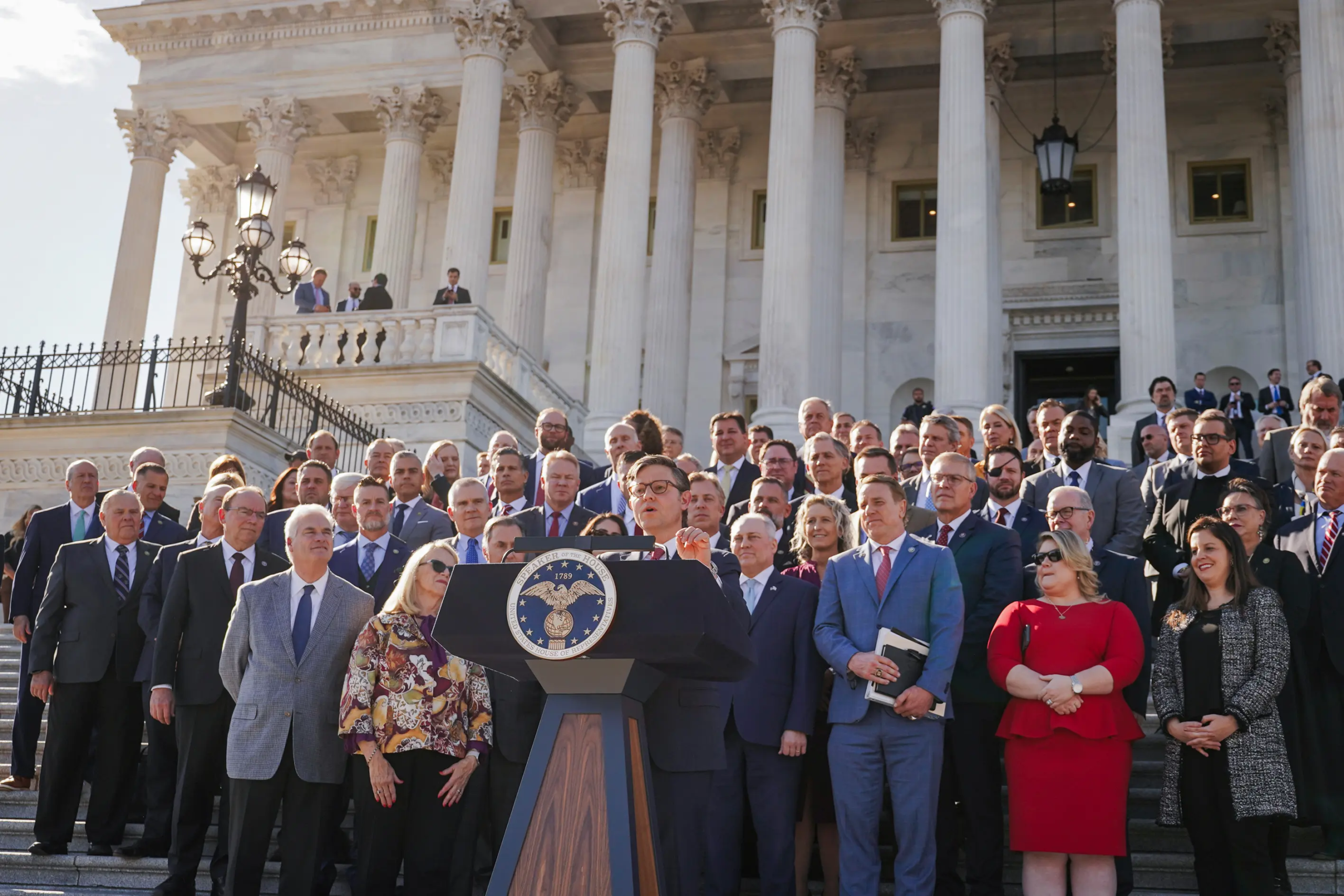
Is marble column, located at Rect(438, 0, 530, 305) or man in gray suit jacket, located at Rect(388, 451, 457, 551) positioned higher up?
marble column, located at Rect(438, 0, 530, 305)

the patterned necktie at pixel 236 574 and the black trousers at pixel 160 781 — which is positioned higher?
the patterned necktie at pixel 236 574

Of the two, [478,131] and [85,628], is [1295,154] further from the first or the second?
[85,628]

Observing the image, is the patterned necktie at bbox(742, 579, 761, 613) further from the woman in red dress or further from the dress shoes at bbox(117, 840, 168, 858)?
the dress shoes at bbox(117, 840, 168, 858)

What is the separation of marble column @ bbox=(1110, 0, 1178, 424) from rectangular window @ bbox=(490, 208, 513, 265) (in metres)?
13.8

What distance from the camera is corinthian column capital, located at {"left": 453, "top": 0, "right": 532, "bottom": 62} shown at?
90.0 feet

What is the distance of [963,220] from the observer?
24.0 meters

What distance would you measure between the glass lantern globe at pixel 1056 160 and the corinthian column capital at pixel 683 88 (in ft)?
33.7

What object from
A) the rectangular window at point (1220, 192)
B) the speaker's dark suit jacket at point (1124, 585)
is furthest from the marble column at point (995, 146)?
the speaker's dark suit jacket at point (1124, 585)

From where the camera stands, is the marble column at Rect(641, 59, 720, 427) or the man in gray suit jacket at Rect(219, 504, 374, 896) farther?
the marble column at Rect(641, 59, 720, 427)

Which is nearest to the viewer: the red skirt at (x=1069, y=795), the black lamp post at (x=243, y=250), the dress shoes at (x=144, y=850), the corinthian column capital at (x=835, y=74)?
the red skirt at (x=1069, y=795)

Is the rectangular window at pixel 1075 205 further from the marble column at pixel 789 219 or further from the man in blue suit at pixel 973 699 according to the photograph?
the man in blue suit at pixel 973 699

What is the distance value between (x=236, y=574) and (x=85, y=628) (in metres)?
1.26

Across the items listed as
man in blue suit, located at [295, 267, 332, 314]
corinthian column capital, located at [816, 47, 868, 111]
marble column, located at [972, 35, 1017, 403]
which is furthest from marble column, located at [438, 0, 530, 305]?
marble column, located at [972, 35, 1017, 403]

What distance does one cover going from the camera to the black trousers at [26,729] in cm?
989
